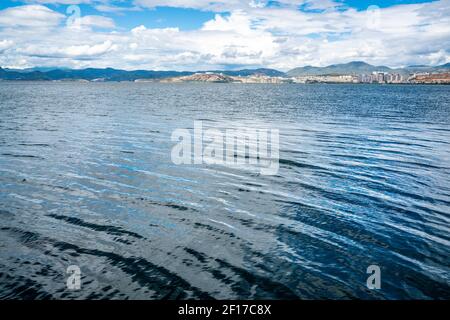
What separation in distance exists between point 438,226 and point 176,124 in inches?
1617

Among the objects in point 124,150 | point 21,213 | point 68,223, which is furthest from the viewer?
point 124,150

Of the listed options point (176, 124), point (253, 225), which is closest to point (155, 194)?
point (253, 225)

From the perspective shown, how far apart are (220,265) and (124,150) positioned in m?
21.9

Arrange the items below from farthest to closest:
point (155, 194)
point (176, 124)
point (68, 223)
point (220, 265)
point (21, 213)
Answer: point (176, 124) < point (155, 194) < point (21, 213) < point (68, 223) < point (220, 265)

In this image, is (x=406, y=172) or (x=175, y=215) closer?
(x=175, y=215)

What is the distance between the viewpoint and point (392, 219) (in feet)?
56.0

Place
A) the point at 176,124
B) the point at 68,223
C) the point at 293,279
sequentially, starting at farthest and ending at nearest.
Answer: the point at 176,124 → the point at 68,223 → the point at 293,279

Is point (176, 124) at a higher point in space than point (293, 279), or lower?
higher

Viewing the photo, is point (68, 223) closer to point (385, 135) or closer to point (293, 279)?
point (293, 279)

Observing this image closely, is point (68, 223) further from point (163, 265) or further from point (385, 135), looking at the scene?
point (385, 135)

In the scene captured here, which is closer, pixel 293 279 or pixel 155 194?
pixel 293 279

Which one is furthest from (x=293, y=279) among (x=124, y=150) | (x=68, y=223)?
(x=124, y=150)

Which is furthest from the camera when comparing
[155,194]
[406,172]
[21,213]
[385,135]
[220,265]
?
[385,135]

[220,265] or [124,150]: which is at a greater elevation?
[124,150]
